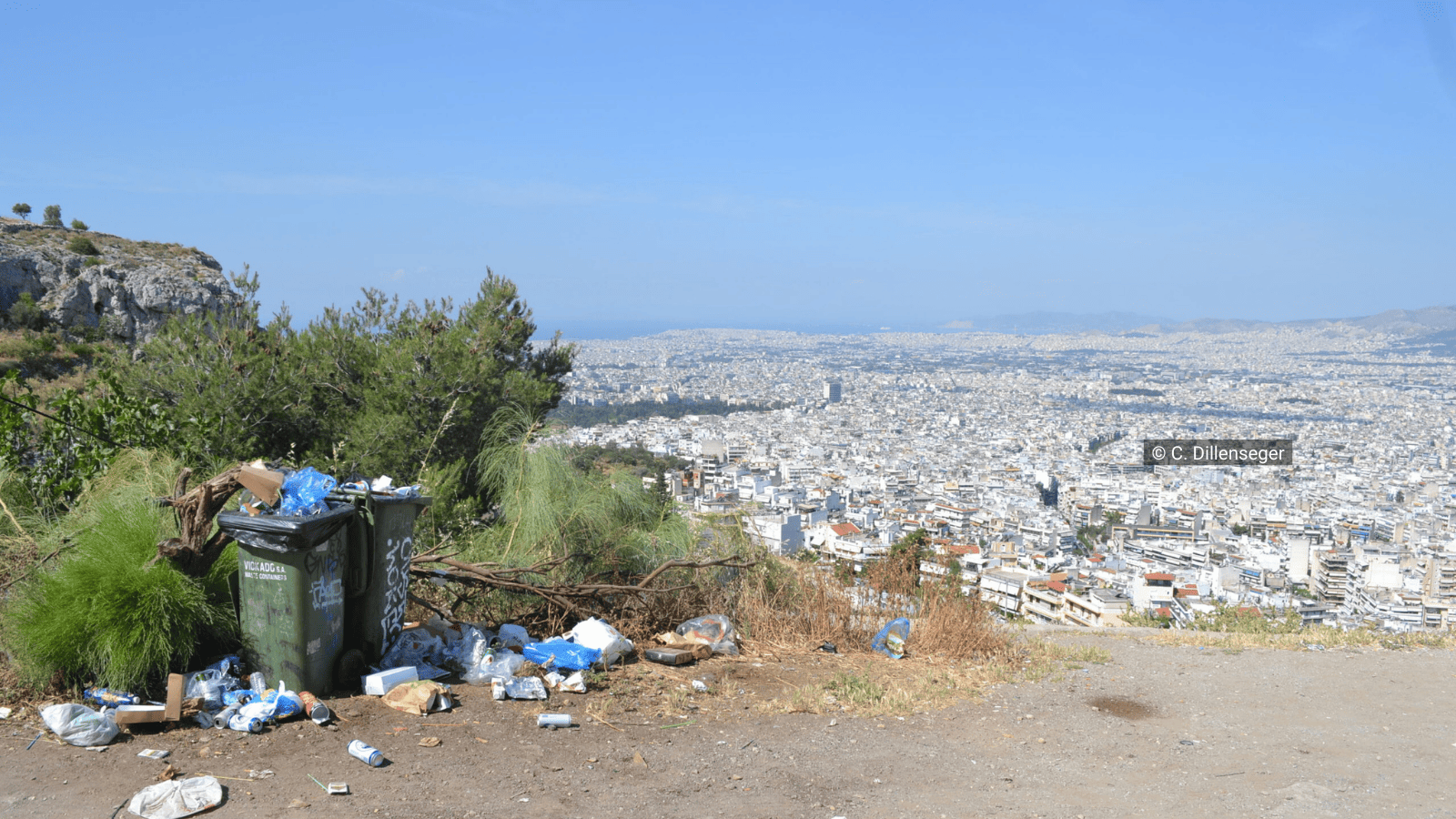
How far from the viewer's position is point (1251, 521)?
2953 centimetres

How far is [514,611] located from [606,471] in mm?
1542

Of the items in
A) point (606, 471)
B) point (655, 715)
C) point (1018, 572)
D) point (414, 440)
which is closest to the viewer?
point (655, 715)

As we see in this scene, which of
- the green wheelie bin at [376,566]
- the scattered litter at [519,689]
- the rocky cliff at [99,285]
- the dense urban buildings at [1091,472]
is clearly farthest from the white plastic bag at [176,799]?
the rocky cliff at [99,285]

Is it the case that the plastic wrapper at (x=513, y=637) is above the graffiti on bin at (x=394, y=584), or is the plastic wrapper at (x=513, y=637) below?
below

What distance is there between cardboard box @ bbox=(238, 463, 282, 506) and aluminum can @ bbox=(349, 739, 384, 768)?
119 centimetres

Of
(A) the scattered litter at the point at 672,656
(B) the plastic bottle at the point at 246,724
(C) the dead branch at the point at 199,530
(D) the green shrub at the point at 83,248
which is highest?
(D) the green shrub at the point at 83,248

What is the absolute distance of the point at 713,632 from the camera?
5.92 meters

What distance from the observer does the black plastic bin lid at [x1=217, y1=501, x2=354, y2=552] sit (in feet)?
13.3

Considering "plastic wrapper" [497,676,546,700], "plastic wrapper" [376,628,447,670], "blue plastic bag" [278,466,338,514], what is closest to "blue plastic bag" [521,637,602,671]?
"plastic wrapper" [497,676,546,700]

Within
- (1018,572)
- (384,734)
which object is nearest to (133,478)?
(384,734)

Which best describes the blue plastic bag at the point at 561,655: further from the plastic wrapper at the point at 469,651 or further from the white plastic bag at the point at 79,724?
the white plastic bag at the point at 79,724

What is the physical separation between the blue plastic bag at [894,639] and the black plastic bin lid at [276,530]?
11.6 ft

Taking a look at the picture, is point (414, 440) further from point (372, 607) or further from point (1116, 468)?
point (1116, 468)

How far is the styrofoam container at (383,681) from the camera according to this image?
175 inches
